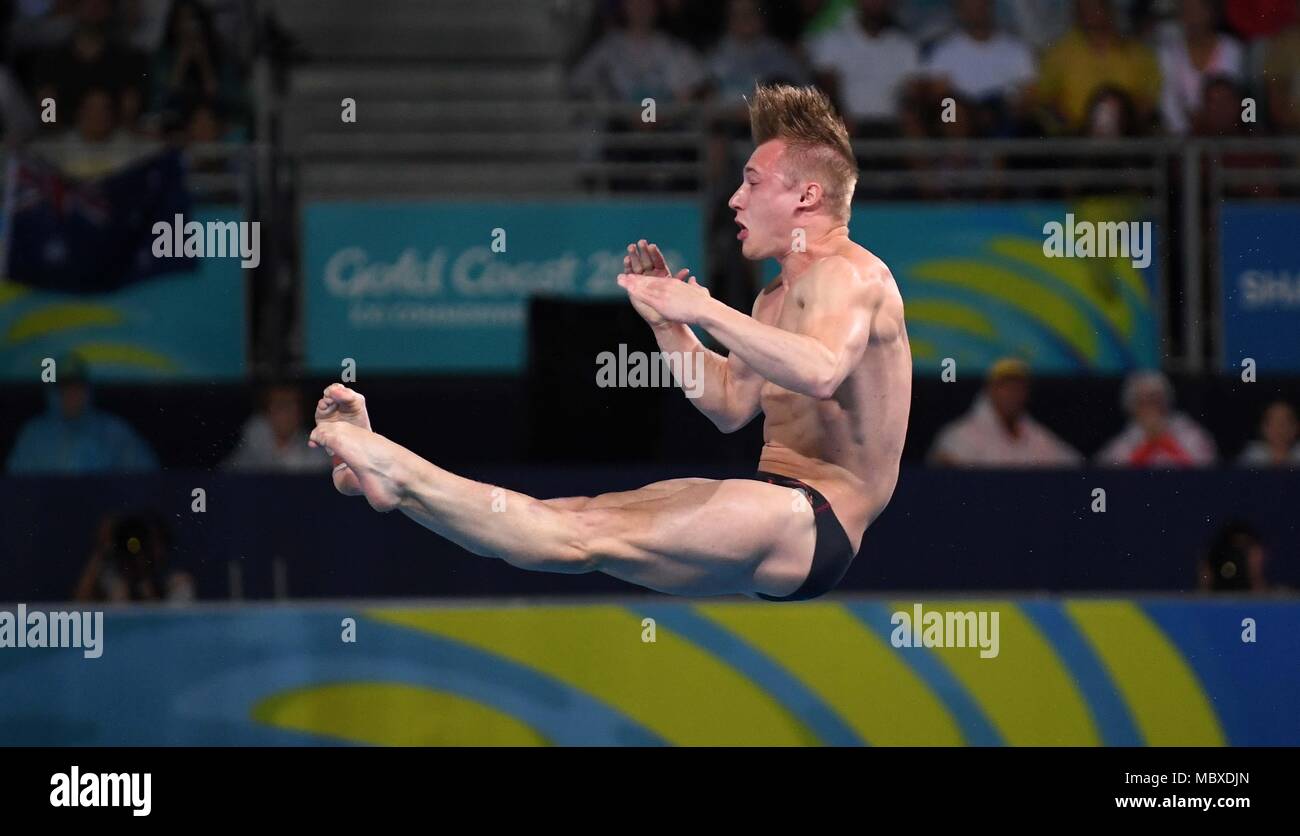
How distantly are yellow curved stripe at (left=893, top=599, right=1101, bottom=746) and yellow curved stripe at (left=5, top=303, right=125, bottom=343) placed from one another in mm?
4769

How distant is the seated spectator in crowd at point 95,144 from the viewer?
10102 millimetres

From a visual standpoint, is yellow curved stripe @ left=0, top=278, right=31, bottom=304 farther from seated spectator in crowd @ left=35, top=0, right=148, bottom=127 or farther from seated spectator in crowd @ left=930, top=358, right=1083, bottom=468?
seated spectator in crowd @ left=930, top=358, right=1083, bottom=468

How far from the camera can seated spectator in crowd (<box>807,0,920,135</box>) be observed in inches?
445

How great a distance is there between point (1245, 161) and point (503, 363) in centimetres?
432

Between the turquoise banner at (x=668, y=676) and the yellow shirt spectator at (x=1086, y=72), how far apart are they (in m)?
3.96

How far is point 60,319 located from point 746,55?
4.38 m

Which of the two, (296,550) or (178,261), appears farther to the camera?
(178,261)

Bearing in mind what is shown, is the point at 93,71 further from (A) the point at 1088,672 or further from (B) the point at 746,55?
(A) the point at 1088,672

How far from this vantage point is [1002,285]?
33.1 ft

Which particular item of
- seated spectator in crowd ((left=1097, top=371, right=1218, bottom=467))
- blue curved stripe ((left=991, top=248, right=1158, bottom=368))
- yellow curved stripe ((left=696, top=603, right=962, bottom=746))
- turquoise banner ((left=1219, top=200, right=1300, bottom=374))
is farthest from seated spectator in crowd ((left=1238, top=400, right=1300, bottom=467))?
yellow curved stripe ((left=696, top=603, right=962, bottom=746))

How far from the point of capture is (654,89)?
37.4 ft

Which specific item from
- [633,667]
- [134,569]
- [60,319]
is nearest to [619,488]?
[633,667]

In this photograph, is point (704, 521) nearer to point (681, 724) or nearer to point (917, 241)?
point (681, 724)
